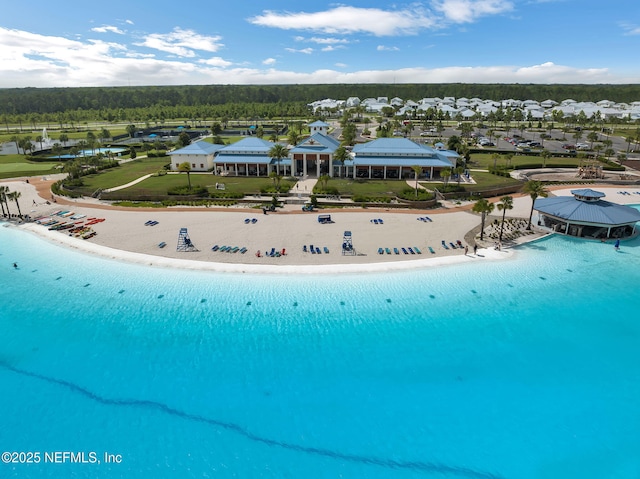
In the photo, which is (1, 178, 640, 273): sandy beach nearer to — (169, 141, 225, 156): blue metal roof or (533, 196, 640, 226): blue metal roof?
(533, 196, 640, 226): blue metal roof

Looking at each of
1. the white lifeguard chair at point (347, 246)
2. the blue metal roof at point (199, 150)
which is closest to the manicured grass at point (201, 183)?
the blue metal roof at point (199, 150)

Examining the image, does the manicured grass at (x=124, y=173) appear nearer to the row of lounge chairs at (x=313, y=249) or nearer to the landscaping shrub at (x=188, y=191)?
the landscaping shrub at (x=188, y=191)

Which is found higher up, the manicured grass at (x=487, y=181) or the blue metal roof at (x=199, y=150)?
the blue metal roof at (x=199, y=150)

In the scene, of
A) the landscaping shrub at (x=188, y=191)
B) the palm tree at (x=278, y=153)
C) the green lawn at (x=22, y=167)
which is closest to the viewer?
the landscaping shrub at (x=188, y=191)

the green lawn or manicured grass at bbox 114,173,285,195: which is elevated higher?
the green lawn

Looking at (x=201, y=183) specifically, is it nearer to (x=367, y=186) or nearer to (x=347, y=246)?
(x=367, y=186)

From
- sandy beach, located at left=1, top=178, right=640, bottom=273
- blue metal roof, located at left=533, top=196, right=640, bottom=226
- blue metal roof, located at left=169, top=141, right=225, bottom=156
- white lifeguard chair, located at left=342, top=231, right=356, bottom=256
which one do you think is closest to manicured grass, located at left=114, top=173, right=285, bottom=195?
blue metal roof, located at left=169, top=141, right=225, bottom=156
